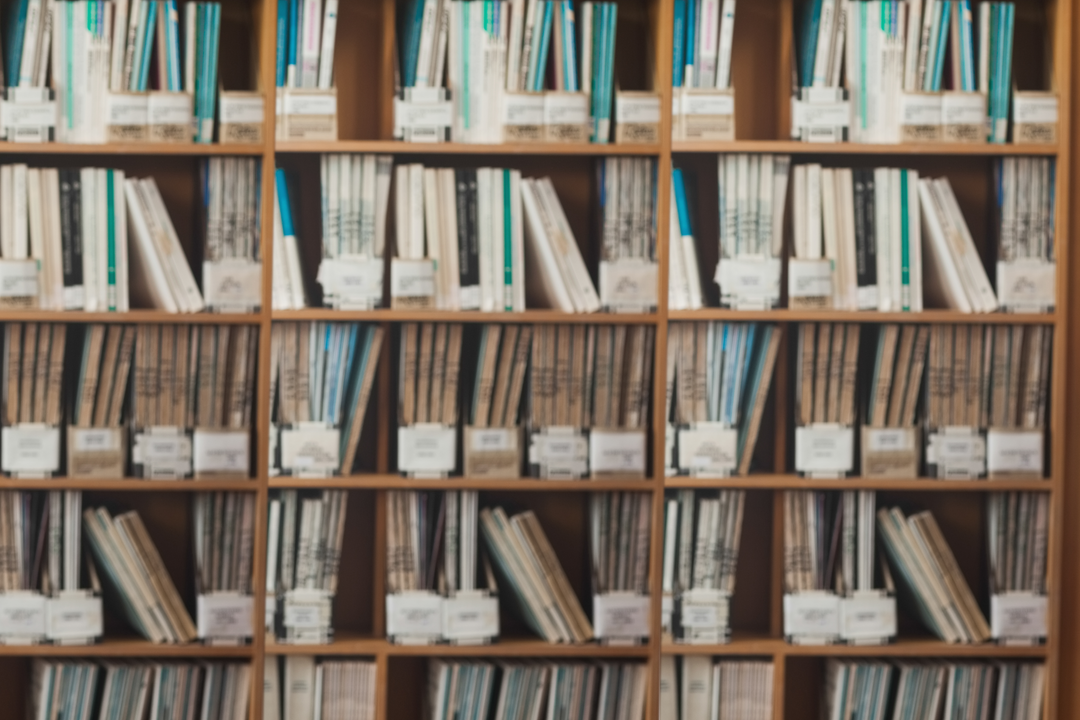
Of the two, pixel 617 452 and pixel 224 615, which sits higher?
pixel 617 452

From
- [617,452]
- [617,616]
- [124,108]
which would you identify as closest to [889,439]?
[617,452]

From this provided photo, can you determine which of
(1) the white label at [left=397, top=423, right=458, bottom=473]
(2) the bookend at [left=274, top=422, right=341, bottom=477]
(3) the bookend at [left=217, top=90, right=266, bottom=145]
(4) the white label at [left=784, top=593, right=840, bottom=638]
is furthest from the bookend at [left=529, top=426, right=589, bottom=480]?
(3) the bookend at [left=217, top=90, right=266, bottom=145]

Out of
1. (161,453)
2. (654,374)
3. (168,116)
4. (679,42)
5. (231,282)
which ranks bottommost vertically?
(161,453)

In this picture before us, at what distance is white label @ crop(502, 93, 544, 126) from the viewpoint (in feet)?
7.38

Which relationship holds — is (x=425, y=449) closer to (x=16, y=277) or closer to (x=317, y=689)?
(x=317, y=689)

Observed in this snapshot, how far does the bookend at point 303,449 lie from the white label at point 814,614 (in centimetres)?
105

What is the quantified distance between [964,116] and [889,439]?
71 centimetres

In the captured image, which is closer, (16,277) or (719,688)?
(16,277)

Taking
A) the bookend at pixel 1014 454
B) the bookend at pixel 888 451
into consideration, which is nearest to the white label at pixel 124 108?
the bookend at pixel 888 451

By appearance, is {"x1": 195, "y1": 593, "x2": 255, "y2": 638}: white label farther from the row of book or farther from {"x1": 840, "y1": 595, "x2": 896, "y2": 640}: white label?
{"x1": 840, "y1": 595, "x2": 896, "y2": 640}: white label

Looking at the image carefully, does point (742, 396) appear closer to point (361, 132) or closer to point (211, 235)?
point (361, 132)

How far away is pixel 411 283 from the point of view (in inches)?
88.2

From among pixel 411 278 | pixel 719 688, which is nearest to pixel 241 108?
pixel 411 278

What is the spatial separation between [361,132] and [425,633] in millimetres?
1098
